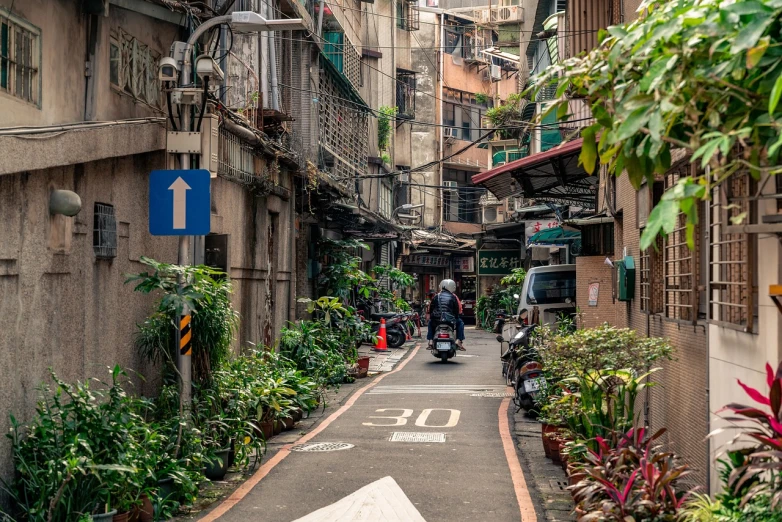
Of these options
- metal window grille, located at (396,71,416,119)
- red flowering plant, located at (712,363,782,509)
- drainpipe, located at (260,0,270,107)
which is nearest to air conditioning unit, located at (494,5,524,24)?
metal window grille, located at (396,71,416,119)

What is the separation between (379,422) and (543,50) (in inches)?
671

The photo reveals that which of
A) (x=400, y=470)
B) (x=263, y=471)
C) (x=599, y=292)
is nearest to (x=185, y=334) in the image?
(x=263, y=471)

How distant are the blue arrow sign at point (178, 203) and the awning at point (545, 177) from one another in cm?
608

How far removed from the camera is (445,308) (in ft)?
77.1

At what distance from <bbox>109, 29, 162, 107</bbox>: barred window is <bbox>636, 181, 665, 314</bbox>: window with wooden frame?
222 inches

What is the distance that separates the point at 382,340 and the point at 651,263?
59.1 ft

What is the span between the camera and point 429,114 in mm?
49750

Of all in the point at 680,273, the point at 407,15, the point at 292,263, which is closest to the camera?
the point at 680,273

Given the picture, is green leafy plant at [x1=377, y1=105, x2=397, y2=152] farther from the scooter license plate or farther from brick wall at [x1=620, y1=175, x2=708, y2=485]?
A: brick wall at [x1=620, y1=175, x2=708, y2=485]

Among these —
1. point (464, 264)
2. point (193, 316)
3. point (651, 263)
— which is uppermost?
point (464, 264)

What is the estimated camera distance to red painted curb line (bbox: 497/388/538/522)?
8609mm

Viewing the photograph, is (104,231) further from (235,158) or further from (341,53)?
(341,53)

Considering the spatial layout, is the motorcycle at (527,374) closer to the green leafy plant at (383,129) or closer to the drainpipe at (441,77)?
the green leafy plant at (383,129)

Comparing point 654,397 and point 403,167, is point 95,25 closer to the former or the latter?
point 654,397
